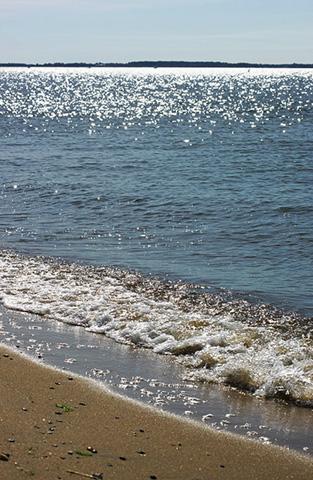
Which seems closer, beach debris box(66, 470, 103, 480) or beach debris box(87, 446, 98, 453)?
beach debris box(66, 470, 103, 480)

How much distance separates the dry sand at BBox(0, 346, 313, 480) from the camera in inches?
261

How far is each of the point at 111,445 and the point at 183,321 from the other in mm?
4457

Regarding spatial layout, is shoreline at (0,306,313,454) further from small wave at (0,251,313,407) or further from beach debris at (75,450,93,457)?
beach debris at (75,450,93,457)

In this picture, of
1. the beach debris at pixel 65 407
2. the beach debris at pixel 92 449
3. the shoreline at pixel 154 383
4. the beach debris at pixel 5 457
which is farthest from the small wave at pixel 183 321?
the beach debris at pixel 5 457

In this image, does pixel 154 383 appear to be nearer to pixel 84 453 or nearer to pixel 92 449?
pixel 92 449

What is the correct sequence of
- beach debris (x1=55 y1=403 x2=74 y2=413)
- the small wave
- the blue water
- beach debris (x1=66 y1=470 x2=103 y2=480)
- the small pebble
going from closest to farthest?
beach debris (x1=66 y1=470 x2=103 y2=480) → the small pebble → beach debris (x1=55 y1=403 x2=74 y2=413) → the small wave → the blue water

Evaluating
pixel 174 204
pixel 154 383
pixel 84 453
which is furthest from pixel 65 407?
pixel 174 204

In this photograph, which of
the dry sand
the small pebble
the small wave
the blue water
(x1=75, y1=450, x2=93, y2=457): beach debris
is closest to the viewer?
the dry sand

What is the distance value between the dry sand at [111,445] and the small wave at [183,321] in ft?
4.96

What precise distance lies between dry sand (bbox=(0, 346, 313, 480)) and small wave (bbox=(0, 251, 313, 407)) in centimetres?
151

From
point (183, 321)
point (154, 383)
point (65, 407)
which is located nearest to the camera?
point (65, 407)

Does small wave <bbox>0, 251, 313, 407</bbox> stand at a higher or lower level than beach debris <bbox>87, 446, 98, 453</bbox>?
lower

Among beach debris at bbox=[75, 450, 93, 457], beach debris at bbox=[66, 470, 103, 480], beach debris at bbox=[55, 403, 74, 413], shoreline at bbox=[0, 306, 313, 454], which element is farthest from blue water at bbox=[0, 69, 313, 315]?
beach debris at bbox=[66, 470, 103, 480]

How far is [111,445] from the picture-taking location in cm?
713
